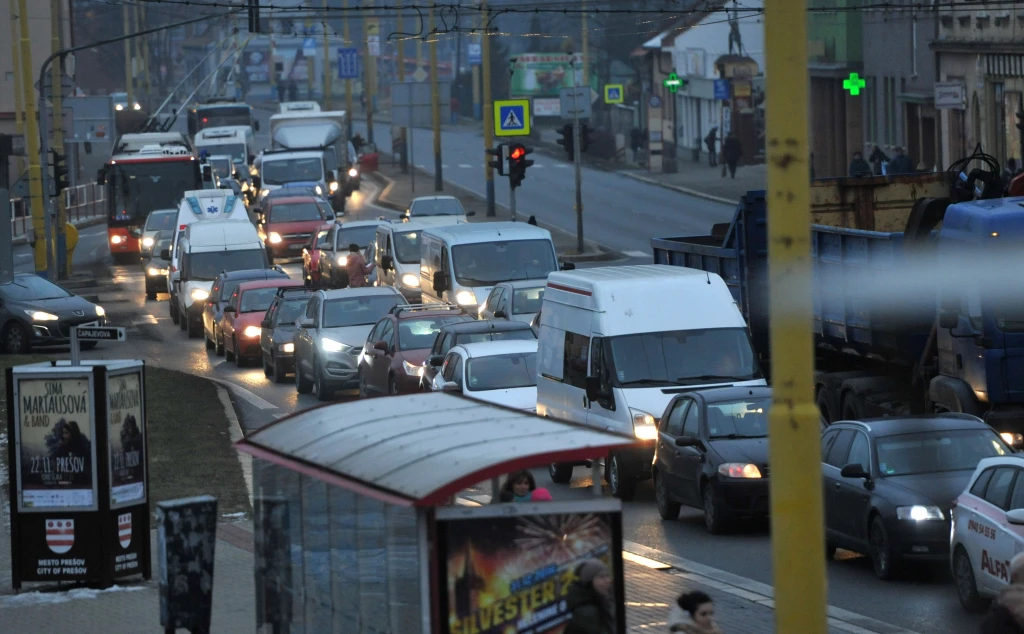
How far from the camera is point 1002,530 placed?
11.5m

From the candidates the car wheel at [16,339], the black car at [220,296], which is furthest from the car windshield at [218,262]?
the car wheel at [16,339]

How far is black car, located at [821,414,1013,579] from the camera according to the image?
13211mm

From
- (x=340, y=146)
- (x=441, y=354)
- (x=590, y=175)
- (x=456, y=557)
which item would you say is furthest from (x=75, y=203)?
(x=456, y=557)

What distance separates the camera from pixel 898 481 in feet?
45.1

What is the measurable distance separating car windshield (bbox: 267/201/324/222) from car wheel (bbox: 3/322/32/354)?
17.8 meters

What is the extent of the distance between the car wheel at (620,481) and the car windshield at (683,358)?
0.86 meters

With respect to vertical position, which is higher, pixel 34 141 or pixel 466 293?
pixel 34 141

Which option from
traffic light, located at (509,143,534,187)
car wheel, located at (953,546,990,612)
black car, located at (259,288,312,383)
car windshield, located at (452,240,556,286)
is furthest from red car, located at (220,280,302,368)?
car wheel, located at (953,546,990,612)

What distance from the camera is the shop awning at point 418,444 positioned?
7762 mm

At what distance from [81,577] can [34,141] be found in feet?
92.3

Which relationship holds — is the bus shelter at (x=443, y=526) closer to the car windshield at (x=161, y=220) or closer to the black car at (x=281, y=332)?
the black car at (x=281, y=332)

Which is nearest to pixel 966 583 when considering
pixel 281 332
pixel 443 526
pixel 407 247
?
pixel 443 526

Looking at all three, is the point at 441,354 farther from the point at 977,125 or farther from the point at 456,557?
the point at 977,125

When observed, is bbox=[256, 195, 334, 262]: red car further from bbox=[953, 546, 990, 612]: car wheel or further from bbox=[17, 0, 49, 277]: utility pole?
bbox=[953, 546, 990, 612]: car wheel
